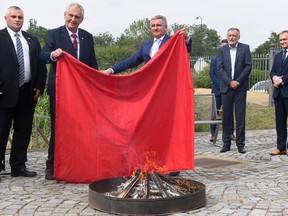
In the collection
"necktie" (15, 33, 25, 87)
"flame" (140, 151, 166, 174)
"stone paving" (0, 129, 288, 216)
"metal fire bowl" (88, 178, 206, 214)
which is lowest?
"stone paving" (0, 129, 288, 216)

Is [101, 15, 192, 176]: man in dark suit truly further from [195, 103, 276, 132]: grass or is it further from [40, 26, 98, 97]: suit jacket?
[195, 103, 276, 132]: grass

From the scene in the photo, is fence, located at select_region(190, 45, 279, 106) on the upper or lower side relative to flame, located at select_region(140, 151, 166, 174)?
upper

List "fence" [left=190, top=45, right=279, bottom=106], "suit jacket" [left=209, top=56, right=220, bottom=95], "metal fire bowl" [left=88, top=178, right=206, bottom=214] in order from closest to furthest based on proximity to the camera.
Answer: "metal fire bowl" [left=88, top=178, right=206, bottom=214] → "suit jacket" [left=209, top=56, right=220, bottom=95] → "fence" [left=190, top=45, right=279, bottom=106]

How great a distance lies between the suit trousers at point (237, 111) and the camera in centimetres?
945

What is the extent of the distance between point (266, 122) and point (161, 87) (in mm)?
8972

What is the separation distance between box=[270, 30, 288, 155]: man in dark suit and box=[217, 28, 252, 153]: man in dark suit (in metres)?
0.53

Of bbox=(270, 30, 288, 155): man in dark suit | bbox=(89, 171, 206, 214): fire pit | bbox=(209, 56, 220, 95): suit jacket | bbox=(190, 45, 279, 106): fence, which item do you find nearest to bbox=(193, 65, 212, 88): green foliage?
bbox=(190, 45, 279, 106): fence

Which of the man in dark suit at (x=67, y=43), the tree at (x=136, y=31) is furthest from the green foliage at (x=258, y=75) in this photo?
the tree at (x=136, y=31)

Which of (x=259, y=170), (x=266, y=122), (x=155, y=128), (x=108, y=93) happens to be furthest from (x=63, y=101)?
(x=266, y=122)

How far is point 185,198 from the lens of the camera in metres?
5.28

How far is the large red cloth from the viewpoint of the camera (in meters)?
6.73

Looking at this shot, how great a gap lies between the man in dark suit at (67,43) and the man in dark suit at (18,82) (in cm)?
24

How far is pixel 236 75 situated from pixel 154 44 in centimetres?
262

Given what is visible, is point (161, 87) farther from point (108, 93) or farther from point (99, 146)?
point (99, 146)
